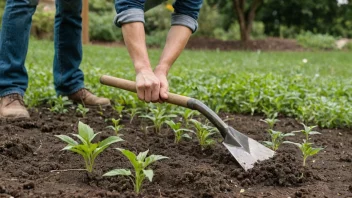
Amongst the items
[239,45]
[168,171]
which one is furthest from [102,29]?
[168,171]

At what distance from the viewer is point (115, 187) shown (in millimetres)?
2408

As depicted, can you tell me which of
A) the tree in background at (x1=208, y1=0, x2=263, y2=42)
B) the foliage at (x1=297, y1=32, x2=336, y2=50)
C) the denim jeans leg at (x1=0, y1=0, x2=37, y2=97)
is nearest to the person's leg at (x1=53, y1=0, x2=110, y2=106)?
the denim jeans leg at (x1=0, y1=0, x2=37, y2=97)

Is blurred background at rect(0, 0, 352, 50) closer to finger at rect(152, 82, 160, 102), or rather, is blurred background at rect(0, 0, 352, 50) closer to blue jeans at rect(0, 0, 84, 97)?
blue jeans at rect(0, 0, 84, 97)

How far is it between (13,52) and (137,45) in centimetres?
120

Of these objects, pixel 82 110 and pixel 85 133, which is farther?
pixel 82 110

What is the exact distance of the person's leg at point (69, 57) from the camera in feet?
14.2

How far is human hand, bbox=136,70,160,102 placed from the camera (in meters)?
2.87

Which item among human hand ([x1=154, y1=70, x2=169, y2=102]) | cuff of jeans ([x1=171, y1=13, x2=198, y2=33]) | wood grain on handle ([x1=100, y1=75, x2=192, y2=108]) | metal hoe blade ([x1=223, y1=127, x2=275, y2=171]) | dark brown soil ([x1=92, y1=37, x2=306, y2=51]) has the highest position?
cuff of jeans ([x1=171, y1=13, x2=198, y2=33])

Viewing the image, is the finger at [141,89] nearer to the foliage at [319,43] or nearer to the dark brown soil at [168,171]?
the dark brown soil at [168,171]

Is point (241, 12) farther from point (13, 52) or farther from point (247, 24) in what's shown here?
point (13, 52)

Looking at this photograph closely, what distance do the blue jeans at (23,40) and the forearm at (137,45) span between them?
1.03 meters

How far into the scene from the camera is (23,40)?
3.79 metres

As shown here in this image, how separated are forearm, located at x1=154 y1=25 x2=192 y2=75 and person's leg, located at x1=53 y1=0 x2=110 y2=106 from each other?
4.22 ft

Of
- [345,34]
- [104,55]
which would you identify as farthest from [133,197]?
[345,34]
